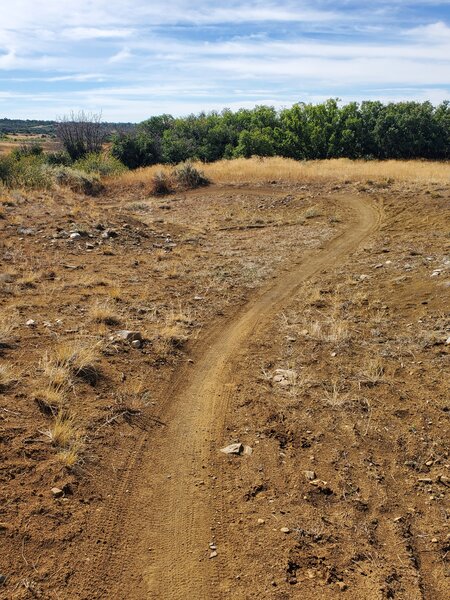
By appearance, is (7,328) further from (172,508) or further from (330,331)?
(330,331)

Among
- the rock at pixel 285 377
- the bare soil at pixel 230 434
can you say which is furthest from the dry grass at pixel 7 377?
the rock at pixel 285 377

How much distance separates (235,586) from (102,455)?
1.67 m

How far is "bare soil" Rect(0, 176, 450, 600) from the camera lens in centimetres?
323

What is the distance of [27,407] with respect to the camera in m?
A: 4.58

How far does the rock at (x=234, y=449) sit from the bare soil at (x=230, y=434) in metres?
0.09

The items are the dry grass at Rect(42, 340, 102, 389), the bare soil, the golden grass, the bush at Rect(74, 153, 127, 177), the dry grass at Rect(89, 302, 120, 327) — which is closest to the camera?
the bare soil

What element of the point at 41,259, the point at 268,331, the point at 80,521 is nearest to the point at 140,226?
the point at 41,259

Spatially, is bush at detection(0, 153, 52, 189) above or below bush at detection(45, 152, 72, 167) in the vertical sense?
below

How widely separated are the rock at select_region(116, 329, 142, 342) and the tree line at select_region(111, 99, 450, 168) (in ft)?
96.0

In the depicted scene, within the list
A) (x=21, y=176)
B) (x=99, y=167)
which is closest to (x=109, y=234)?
(x=21, y=176)

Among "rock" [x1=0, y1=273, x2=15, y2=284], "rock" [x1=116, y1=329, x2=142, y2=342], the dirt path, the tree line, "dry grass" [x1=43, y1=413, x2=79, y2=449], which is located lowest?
the dirt path

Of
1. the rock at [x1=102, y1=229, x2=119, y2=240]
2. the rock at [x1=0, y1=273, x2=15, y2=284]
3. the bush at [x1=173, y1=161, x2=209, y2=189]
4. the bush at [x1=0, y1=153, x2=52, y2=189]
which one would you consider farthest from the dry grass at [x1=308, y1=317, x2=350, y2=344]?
the bush at [x1=173, y1=161, x2=209, y2=189]

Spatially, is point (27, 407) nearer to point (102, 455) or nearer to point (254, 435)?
point (102, 455)

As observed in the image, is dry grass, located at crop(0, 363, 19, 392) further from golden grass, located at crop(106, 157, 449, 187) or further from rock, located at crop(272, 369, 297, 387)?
golden grass, located at crop(106, 157, 449, 187)
